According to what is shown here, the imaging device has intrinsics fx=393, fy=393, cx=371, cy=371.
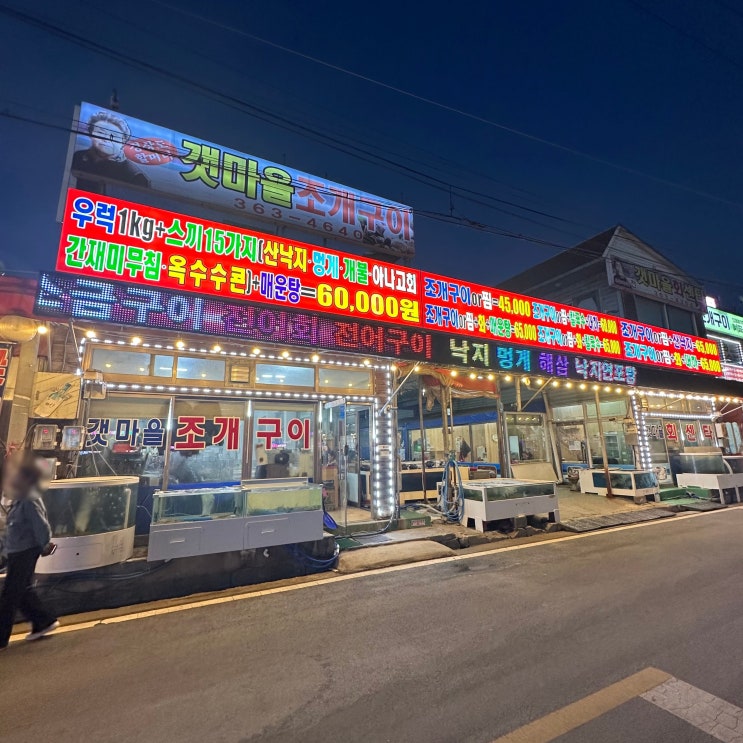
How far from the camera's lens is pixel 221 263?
355 inches

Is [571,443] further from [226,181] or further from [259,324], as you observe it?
[226,181]

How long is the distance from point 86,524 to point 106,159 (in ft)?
32.4

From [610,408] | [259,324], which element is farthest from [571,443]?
[259,324]

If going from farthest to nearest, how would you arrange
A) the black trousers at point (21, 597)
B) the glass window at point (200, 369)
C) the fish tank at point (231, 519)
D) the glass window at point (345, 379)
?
the glass window at point (345, 379), the glass window at point (200, 369), the fish tank at point (231, 519), the black trousers at point (21, 597)

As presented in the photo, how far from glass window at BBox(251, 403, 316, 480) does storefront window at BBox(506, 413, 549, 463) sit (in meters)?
9.52

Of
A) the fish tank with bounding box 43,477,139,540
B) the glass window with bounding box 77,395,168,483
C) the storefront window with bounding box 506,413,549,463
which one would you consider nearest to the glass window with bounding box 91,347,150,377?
the glass window with bounding box 77,395,168,483

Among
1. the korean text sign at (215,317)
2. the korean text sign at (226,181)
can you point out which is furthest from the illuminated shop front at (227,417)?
the korean text sign at (226,181)

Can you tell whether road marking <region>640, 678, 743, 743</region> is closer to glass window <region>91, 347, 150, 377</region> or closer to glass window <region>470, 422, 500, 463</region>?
glass window <region>91, 347, 150, 377</region>

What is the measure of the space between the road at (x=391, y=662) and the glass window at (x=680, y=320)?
20.1 metres

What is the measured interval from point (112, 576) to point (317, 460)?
4.78 meters

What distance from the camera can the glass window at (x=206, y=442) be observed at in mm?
8484

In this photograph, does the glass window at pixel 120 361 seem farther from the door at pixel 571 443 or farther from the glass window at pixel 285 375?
the door at pixel 571 443

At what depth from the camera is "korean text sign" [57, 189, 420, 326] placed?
7789mm

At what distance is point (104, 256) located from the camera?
773 cm
